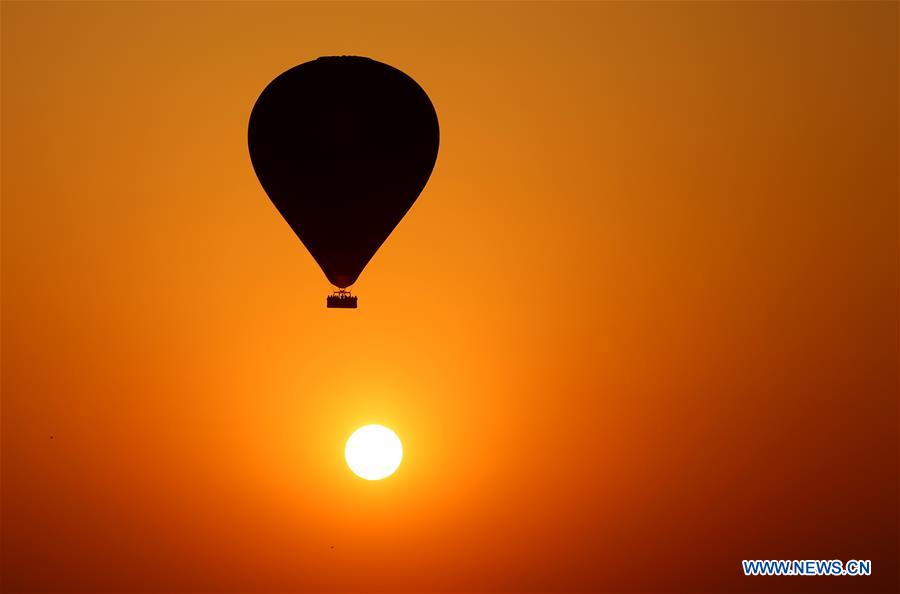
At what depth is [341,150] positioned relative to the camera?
50.9ft

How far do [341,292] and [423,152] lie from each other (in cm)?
222

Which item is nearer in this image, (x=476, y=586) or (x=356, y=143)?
(x=356, y=143)

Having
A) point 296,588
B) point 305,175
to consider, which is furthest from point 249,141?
point 296,588

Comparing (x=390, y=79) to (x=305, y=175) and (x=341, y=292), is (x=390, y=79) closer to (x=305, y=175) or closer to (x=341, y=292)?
(x=305, y=175)

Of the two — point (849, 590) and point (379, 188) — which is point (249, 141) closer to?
point (379, 188)

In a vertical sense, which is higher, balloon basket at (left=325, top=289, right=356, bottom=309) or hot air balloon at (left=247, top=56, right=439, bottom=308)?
hot air balloon at (left=247, top=56, right=439, bottom=308)

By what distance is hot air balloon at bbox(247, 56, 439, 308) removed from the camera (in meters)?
15.3

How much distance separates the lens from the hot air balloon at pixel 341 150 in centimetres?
1531

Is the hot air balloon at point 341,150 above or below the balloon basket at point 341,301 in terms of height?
above

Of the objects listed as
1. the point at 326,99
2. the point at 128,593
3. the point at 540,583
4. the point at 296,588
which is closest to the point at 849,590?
the point at 540,583

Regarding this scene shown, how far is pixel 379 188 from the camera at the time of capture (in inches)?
623

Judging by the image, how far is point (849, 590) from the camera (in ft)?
86.9

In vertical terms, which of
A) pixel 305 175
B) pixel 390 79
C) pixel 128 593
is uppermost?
pixel 390 79

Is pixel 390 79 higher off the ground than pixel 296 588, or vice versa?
pixel 390 79
